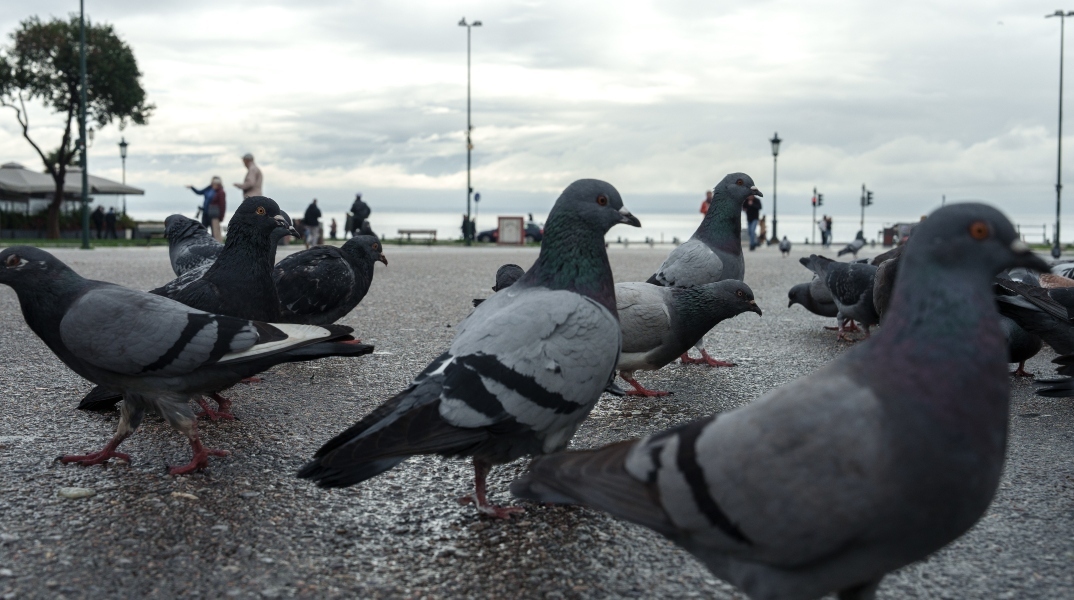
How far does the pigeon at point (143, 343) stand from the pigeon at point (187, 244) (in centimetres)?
306

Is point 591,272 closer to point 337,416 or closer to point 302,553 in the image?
point 302,553

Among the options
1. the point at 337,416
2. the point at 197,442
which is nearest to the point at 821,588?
the point at 197,442

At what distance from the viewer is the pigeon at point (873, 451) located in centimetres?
181

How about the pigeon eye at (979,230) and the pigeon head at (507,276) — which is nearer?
the pigeon eye at (979,230)

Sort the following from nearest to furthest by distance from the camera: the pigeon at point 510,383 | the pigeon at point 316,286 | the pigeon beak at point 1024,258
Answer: the pigeon beak at point 1024,258 < the pigeon at point 510,383 < the pigeon at point 316,286

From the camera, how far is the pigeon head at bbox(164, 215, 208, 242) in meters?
7.50

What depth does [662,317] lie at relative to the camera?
5.01m

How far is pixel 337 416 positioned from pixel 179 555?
6.26 ft

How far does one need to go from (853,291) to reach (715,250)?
129cm

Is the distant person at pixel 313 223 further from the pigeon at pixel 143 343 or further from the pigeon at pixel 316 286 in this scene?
the pigeon at pixel 143 343

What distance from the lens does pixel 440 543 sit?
2912mm

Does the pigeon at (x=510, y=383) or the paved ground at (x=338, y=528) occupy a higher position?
the pigeon at (x=510, y=383)

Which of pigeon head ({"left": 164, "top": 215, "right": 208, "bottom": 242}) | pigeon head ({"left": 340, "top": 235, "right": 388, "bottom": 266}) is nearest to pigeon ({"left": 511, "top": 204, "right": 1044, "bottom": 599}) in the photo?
pigeon head ({"left": 340, "top": 235, "right": 388, "bottom": 266})

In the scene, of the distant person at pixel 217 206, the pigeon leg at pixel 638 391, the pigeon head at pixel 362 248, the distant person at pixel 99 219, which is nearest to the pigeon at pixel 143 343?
the pigeon leg at pixel 638 391
